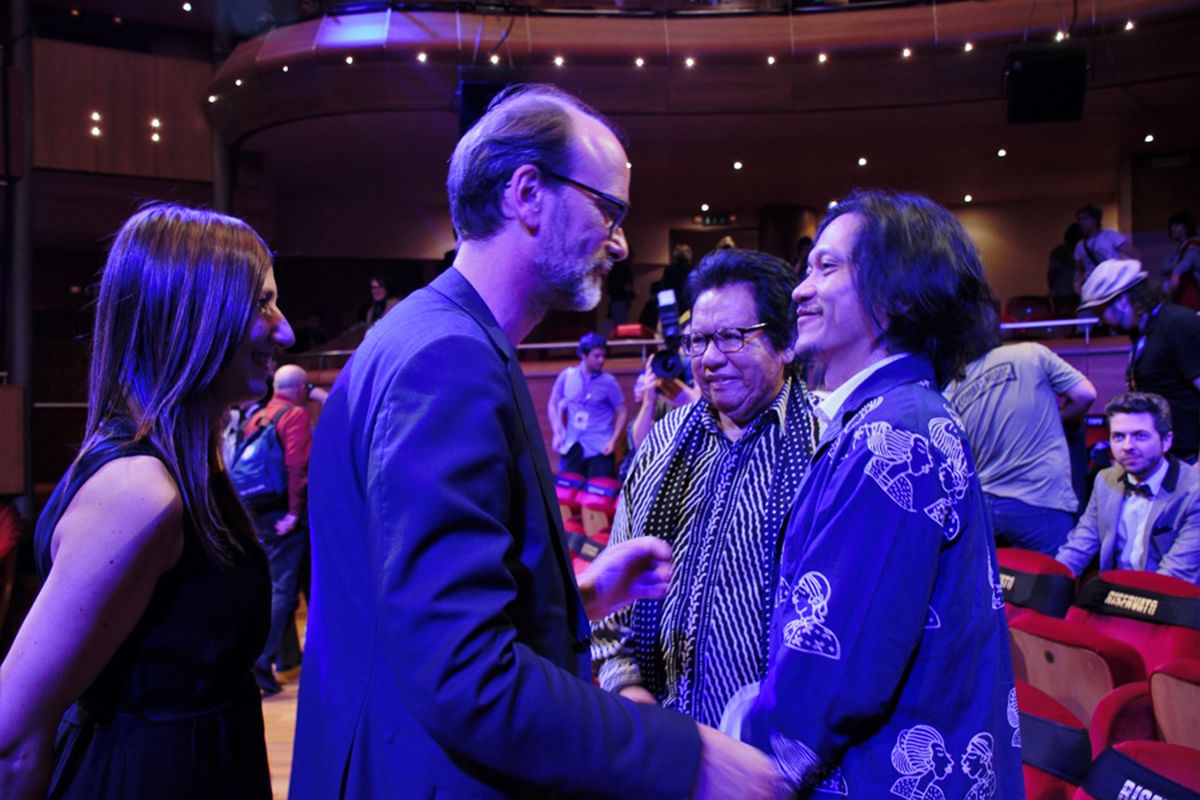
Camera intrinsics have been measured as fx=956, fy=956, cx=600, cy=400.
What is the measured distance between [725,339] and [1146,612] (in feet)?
5.44

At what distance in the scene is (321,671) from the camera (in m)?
1.04

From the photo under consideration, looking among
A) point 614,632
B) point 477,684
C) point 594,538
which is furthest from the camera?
point 594,538

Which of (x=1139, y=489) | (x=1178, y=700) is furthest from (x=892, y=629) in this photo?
(x=1139, y=489)

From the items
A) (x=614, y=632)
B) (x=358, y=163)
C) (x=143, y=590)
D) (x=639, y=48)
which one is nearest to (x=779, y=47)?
(x=639, y=48)

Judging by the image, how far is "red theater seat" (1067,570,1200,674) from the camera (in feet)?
8.53

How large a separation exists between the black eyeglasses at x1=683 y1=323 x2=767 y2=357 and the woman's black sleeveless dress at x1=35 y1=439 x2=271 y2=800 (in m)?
1.04

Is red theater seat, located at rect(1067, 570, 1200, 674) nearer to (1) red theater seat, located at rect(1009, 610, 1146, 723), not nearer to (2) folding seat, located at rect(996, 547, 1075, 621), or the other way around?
(2) folding seat, located at rect(996, 547, 1075, 621)

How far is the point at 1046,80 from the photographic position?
26.3 feet

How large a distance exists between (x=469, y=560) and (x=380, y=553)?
0.31 feet

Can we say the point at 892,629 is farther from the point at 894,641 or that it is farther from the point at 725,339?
the point at 725,339

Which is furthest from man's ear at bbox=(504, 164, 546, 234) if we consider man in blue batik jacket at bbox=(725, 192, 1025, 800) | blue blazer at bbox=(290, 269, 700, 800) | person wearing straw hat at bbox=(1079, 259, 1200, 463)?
person wearing straw hat at bbox=(1079, 259, 1200, 463)

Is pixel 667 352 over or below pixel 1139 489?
over

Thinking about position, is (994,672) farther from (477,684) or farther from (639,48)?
(639,48)

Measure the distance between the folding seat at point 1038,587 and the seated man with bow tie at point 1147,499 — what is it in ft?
1.67
